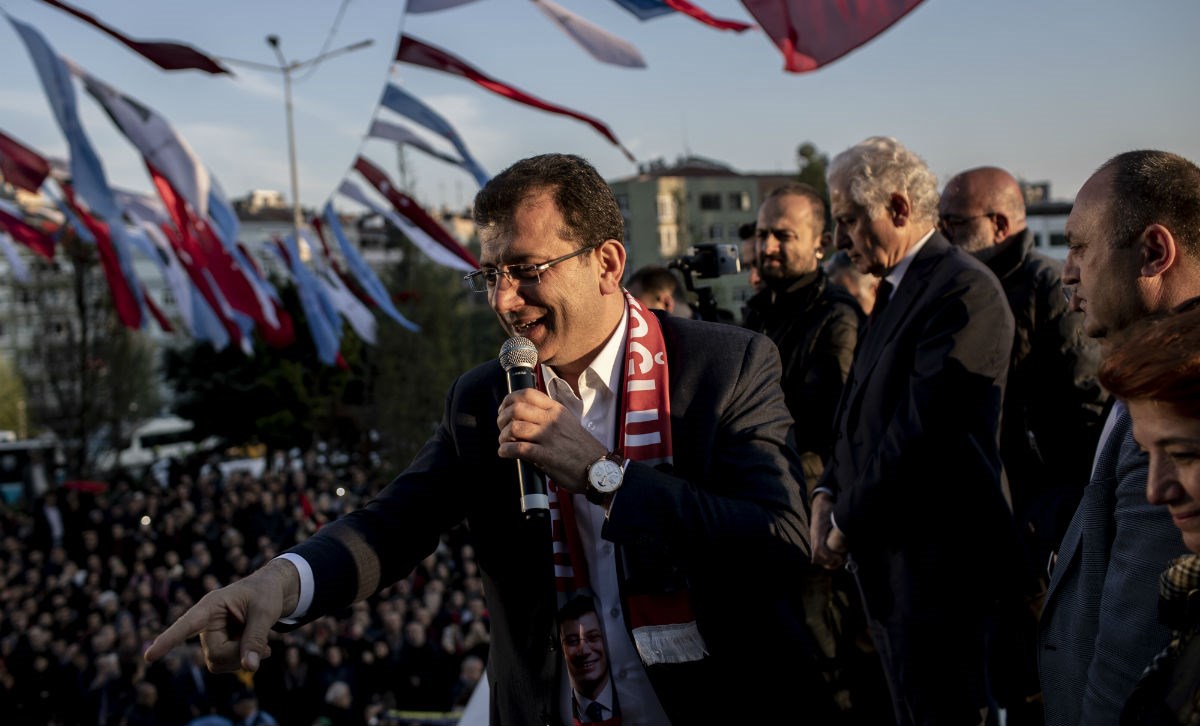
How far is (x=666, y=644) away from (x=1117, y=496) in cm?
101

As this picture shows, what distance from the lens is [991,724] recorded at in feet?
12.6

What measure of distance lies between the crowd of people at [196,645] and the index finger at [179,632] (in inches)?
190

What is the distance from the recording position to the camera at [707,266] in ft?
14.4

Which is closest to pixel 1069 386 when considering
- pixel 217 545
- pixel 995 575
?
pixel 995 575

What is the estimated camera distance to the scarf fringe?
2.22 m

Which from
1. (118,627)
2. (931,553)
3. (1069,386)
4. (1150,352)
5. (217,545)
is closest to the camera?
(1150,352)

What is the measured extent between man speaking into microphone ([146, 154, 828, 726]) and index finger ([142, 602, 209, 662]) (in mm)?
82

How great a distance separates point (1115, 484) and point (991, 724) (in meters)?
2.15

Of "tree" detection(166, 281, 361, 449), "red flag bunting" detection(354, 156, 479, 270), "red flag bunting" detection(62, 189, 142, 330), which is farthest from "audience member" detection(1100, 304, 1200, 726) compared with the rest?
"tree" detection(166, 281, 361, 449)

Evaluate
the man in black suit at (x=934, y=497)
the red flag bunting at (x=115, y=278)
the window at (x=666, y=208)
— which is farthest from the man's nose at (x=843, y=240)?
the window at (x=666, y=208)

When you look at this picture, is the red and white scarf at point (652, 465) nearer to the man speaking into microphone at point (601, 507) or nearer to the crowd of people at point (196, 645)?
the man speaking into microphone at point (601, 507)

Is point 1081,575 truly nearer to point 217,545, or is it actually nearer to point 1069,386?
point 1069,386

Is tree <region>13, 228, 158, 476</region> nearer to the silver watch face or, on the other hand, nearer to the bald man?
the bald man

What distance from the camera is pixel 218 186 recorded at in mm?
10898
